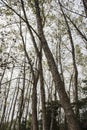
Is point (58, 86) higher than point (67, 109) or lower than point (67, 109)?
higher

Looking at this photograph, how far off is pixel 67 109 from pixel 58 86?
619 millimetres

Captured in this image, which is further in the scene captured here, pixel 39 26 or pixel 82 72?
pixel 82 72

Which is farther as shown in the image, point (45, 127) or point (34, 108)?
point (34, 108)

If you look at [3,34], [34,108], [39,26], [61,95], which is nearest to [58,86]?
[61,95]

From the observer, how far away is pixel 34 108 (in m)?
9.62

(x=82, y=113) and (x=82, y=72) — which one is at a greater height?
(x=82, y=72)

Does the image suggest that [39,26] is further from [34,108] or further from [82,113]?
[82,113]

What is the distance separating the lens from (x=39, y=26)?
729 centimetres

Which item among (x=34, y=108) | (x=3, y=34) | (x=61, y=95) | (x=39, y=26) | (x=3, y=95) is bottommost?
(x=61, y=95)

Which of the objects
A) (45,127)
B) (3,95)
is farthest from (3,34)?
(3,95)

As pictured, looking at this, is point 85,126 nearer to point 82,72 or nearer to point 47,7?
point 47,7

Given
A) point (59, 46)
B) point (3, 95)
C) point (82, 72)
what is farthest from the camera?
point (3, 95)

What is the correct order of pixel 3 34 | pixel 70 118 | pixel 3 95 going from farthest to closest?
pixel 3 95 < pixel 3 34 < pixel 70 118

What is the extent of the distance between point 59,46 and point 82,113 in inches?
226
